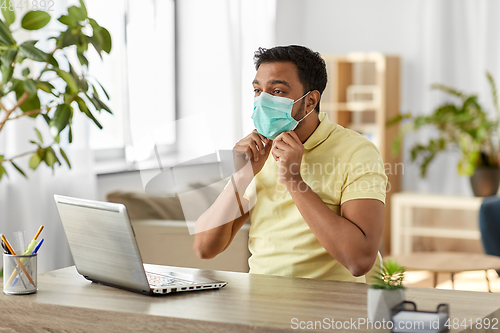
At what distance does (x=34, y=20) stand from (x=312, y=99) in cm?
80

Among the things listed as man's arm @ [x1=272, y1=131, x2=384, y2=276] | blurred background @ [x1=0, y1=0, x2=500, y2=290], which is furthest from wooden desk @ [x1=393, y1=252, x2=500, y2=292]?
Answer: man's arm @ [x1=272, y1=131, x2=384, y2=276]

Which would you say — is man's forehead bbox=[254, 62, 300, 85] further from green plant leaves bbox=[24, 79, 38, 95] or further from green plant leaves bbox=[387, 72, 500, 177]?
green plant leaves bbox=[387, 72, 500, 177]

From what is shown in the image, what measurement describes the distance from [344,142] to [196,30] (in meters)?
2.69

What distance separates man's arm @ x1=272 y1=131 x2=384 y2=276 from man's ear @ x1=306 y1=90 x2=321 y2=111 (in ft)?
0.74

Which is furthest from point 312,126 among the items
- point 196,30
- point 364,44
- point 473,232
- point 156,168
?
point 364,44

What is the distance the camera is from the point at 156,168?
1.49 meters

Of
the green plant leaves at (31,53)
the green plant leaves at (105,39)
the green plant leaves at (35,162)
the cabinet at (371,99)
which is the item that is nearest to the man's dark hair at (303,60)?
the green plant leaves at (105,39)

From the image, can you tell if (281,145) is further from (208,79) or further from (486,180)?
(486,180)

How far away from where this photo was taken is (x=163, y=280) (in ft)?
4.38

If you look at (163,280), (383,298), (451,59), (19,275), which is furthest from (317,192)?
(451,59)

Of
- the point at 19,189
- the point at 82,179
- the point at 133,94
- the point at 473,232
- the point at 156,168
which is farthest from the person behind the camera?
the point at 473,232

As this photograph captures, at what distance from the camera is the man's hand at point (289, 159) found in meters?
1.54

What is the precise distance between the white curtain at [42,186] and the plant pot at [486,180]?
2.57 m

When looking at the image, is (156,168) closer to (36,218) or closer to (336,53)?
(36,218)
